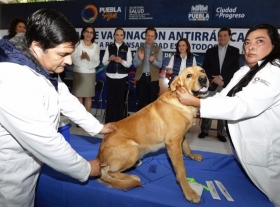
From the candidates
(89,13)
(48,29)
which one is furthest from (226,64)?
(89,13)

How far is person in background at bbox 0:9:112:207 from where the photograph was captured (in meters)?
1.17

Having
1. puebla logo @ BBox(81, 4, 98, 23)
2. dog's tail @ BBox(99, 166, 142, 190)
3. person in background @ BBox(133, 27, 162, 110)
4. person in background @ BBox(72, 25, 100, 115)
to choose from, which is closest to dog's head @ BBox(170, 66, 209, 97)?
A: dog's tail @ BBox(99, 166, 142, 190)

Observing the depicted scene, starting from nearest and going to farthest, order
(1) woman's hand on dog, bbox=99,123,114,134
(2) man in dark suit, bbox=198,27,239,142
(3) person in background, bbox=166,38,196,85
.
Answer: (1) woman's hand on dog, bbox=99,123,114,134 < (2) man in dark suit, bbox=198,27,239,142 < (3) person in background, bbox=166,38,196,85

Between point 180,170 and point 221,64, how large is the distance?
3651mm

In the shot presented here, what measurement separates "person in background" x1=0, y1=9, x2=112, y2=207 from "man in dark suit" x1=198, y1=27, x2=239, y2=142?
402 cm

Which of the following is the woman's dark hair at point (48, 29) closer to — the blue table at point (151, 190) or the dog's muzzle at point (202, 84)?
the blue table at point (151, 190)

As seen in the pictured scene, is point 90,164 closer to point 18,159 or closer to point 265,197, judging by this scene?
point 18,159

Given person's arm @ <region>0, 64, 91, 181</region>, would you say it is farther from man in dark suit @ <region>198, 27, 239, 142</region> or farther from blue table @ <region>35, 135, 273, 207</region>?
man in dark suit @ <region>198, 27, 239, 142</region>

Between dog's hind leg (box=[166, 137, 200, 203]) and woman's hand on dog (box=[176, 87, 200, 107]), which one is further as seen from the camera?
woman's hand on dog (box=[176, 87, 200, 107])

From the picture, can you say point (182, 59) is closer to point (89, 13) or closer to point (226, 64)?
point (226, 64)

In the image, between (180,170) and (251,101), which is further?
(180,170)

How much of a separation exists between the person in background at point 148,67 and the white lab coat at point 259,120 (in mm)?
3582

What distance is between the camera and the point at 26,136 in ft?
3.92

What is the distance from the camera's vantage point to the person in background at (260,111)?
1.72m
